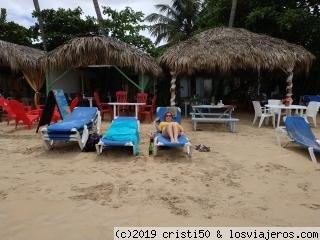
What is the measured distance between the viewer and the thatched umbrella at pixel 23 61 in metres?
12.0

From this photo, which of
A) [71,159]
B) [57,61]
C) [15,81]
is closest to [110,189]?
[71,159]

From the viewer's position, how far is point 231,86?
63.8 feet

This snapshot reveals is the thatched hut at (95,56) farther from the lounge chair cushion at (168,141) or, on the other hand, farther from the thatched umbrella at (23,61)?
the lounge chair cushion at (168,141)

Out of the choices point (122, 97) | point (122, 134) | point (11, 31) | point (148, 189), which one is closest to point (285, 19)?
point (122, 97)

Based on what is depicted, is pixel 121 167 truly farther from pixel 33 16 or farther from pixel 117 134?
pixel 33 16

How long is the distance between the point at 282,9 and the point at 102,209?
1266 centimetres

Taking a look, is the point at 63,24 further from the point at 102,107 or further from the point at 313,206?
the point at 313,206

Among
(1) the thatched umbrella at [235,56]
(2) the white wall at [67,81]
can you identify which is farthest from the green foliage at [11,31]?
(1) the thatched umbrella at [235,56]

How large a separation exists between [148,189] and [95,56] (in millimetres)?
7655

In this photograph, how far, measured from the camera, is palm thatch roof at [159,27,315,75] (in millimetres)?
10750

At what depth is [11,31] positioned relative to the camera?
1703 cm

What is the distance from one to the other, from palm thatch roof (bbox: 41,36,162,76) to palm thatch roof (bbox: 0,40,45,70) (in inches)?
55.2

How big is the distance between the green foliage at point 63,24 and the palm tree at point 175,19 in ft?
15.1

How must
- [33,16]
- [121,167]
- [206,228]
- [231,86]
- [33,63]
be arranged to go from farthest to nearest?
[231,86] → [33,16] → [33,63] → [121,167] → [206,228]
